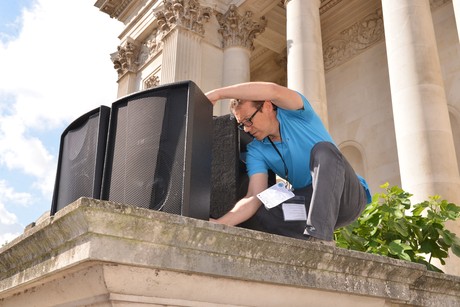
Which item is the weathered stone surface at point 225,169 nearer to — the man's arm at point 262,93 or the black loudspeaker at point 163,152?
the man's arm at point 262,93

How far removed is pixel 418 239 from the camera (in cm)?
523

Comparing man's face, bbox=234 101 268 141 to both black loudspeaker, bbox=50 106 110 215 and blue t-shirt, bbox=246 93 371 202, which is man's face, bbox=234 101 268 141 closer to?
blue t-shirt, bbox=246 93 371 202

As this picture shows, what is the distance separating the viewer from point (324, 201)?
A: 8.87 ft

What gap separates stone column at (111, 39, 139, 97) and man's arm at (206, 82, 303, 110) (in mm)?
15332

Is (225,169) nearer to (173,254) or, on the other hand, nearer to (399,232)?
(173,254)

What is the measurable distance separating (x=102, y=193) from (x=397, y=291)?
5.78ft

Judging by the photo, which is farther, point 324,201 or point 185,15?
point 185,15

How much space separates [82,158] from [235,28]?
44.2 ft

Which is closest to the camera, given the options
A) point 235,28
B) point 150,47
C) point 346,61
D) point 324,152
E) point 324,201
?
point 324,201

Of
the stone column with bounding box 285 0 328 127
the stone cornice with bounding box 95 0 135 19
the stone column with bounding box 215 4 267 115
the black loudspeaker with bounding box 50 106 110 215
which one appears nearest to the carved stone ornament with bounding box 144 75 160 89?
the stone column with bounding box 215 4 267 115

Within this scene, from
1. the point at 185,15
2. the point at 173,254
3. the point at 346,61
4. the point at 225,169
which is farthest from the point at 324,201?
the point at 346,61

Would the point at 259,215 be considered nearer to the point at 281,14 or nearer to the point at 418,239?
the point at 418,239

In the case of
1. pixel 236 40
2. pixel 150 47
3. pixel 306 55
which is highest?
pixel 150 47

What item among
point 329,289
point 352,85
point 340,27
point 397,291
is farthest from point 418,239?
point 340,27
